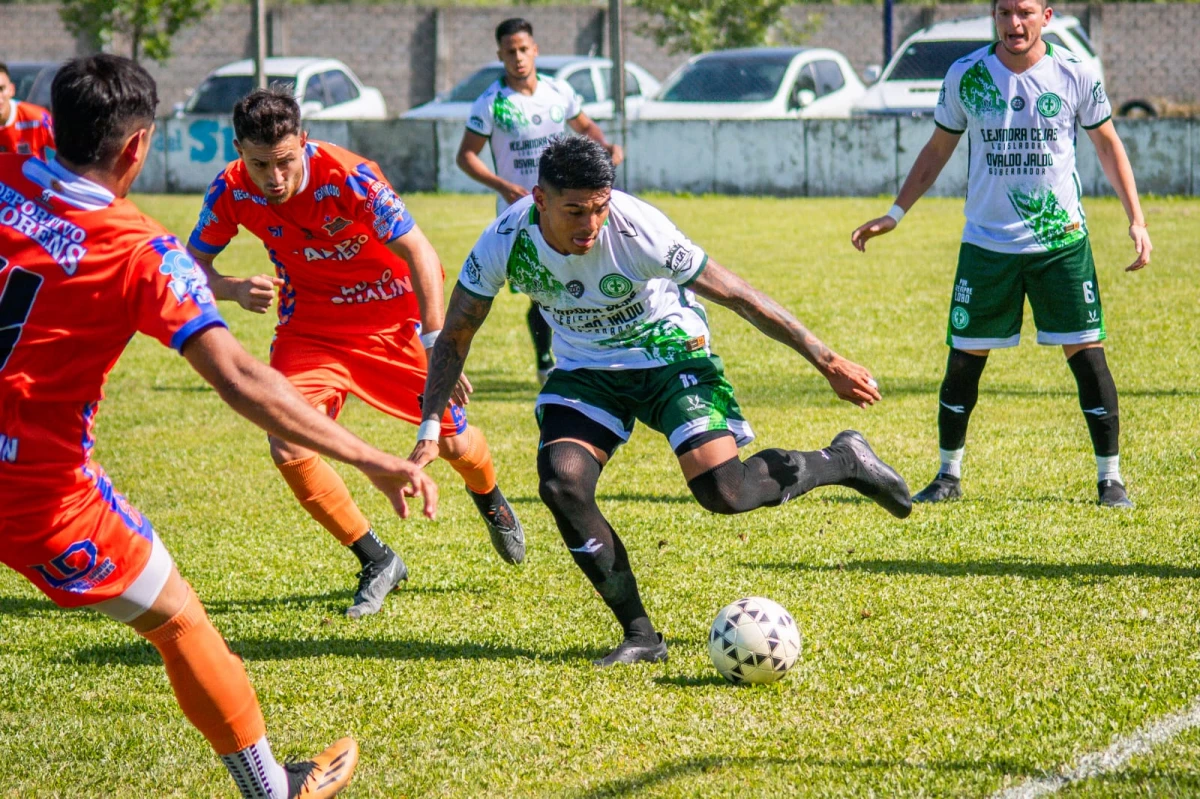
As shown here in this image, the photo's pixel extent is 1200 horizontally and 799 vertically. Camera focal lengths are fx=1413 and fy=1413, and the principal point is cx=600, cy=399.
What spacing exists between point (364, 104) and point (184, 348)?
23.0 m

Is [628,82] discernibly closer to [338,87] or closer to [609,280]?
[338,87]

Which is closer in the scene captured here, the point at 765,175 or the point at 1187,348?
the point at 1187,348

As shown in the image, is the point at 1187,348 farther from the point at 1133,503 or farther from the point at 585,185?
the point at 585,185

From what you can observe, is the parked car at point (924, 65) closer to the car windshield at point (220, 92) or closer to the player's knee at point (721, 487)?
the car windshield at point (220, 92)

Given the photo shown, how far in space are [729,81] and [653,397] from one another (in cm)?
1701

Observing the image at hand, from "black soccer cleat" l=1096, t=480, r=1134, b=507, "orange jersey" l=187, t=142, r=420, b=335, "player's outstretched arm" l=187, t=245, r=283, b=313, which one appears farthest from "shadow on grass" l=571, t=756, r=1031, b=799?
"black soccer cleat" l=1096, t=480, r=1134, b=507

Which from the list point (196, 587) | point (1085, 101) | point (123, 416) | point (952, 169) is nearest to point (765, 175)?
point (952, 169)

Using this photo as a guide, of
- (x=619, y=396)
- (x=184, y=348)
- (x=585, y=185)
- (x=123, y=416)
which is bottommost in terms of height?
(x=123, y=416)

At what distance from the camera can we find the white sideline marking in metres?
3.63

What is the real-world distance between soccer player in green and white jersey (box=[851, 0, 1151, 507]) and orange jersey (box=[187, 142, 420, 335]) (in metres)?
2.18

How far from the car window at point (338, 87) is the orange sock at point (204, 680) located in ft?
72.2

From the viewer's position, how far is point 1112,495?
21.3 ft

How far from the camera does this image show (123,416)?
31.3ft

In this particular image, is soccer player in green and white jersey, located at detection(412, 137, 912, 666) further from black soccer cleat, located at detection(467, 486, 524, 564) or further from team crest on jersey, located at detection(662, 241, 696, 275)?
black soccer cleat, located at detection(467, 486, 524, 564)
